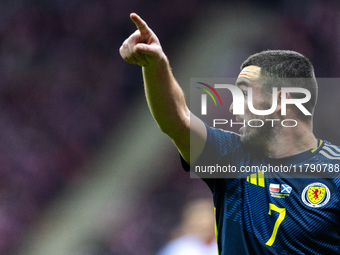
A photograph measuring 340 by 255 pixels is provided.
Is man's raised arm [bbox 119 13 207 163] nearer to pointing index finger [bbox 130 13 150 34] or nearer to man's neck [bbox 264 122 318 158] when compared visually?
pointing index finger [bbox 130 13 150 34]

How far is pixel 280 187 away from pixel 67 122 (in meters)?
5.46

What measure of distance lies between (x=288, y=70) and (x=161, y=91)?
100cm

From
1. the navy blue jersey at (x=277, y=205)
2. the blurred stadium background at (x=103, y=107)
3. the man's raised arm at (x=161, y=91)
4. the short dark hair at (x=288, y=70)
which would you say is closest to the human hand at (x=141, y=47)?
the man's raised arm at (x=161, y=91)

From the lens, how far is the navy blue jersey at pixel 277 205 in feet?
6.15

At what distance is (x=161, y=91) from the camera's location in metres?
1.86

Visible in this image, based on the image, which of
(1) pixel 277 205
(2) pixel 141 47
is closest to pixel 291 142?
(1) pixel 277 205

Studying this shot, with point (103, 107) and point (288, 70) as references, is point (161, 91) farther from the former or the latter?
point (103, 107)

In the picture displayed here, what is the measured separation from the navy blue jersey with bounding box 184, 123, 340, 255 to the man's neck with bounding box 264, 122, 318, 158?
0.05 m

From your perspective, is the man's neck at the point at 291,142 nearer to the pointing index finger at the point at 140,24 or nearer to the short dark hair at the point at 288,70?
the short dark hair at the point at 288,70

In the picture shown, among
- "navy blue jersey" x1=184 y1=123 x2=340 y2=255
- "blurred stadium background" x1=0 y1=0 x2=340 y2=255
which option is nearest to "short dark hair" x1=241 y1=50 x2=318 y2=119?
"navy blue jersey" x1=184 y1=123 x2=340 y2=255

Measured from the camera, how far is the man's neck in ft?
7.18

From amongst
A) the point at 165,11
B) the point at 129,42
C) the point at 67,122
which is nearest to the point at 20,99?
the point at 67,122

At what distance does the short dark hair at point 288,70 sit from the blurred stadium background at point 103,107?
467 centimetres

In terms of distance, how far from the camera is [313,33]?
679 centimetres
